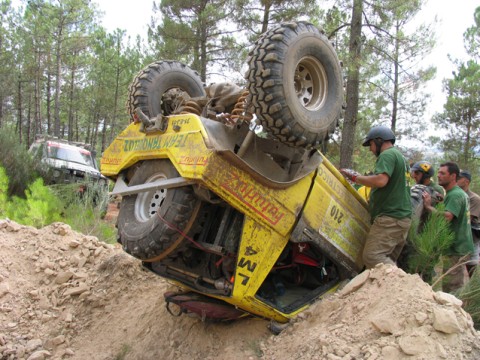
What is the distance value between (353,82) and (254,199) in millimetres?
7338

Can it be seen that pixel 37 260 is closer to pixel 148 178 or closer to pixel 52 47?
pixel 148 178

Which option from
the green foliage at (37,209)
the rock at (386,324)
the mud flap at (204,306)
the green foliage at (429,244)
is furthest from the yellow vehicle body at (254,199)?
the green foliage at (37,209)

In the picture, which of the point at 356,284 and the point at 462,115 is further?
the point at 462,115

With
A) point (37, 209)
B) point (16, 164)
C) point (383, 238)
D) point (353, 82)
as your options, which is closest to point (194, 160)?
point (383, 238)

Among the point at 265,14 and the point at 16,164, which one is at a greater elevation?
the point at 265,14

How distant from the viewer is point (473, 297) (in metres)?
3.69

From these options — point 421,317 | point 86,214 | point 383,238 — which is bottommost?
point 86,214

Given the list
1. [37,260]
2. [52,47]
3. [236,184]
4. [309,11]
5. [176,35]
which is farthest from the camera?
[52,47]

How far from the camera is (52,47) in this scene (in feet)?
77.0

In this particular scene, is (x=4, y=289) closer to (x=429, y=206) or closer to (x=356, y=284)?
(x=356, y=284)

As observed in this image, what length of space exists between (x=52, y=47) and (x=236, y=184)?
23913mm

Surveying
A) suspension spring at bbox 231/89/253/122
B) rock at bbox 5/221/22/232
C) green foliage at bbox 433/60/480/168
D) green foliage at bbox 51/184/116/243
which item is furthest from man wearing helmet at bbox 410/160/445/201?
green foliage at bbox 433/60/480/168

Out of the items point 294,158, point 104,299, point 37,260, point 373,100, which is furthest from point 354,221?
point 373,100

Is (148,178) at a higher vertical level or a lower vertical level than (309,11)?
lower
